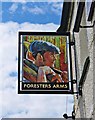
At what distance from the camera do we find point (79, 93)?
9.12 metres

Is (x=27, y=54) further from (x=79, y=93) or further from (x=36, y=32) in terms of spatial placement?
(x=79, y=93)

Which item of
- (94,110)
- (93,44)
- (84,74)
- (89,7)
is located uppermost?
(89,7)

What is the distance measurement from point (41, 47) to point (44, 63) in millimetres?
436

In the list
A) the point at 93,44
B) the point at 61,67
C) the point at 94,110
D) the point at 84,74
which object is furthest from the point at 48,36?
the point at 94,110

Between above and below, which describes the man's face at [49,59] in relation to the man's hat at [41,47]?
below

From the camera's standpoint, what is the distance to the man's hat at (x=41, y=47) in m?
9.12

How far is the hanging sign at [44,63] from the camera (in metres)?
8.75

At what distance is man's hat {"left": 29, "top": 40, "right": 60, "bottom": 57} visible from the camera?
29.9 feet

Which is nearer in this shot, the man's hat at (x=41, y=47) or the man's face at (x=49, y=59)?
the man's face at (x=49, y=59)

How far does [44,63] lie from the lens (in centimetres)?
902

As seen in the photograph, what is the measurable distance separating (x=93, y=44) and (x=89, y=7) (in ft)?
2.42

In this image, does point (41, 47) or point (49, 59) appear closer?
point (49, 59)

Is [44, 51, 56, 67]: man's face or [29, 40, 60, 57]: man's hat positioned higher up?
[29, 40, 60, 57]: man's hat

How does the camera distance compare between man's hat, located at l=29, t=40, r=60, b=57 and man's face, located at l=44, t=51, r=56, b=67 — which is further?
man's hat, located at l=29, t=40, r=60, b=57
